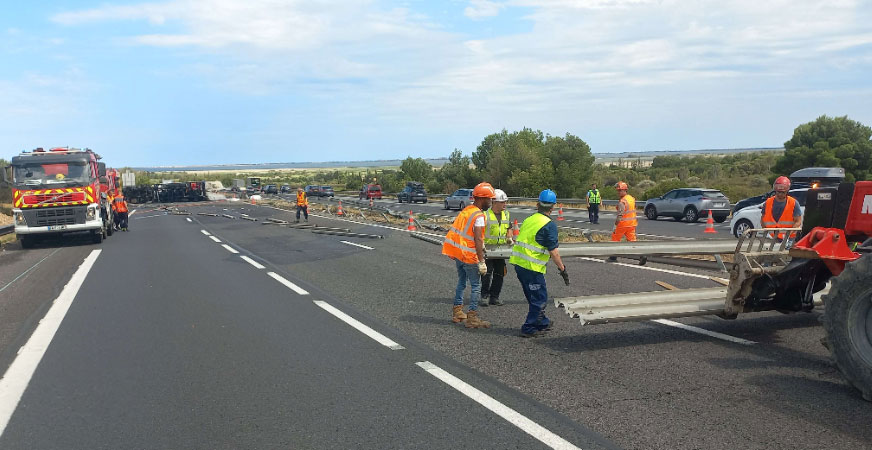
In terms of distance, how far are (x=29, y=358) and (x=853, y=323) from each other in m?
7.71

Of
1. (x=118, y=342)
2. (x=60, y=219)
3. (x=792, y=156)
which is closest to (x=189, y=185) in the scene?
(x=60, y=219)

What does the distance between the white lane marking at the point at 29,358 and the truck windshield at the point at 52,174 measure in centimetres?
1116

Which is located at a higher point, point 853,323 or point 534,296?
point 853,323

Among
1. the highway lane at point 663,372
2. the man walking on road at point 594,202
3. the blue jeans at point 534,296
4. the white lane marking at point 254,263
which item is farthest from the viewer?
the man walking on road at point 594,202

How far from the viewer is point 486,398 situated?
528 centimetres

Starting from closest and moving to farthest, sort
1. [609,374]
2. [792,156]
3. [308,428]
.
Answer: [308,428] < [609,374] < [792,156]

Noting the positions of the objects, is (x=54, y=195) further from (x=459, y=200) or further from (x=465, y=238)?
(x=459, y=200)

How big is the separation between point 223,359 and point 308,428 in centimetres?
228

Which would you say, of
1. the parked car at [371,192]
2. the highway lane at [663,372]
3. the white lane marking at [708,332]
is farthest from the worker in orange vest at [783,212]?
the parked car at [371,192]

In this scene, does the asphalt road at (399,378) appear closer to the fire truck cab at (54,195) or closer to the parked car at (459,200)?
the fire truck cab at (54,195)

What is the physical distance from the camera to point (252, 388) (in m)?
5.67

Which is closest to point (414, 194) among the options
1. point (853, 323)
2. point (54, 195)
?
point (54, 195)

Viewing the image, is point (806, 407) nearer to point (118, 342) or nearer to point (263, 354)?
point (263, 354)

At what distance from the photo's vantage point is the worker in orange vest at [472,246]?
779 centimetres
